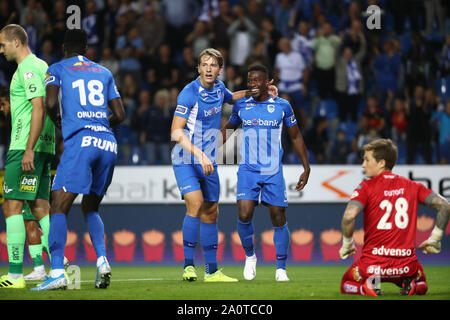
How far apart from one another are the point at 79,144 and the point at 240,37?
9.25m

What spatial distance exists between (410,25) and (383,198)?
1153 cm

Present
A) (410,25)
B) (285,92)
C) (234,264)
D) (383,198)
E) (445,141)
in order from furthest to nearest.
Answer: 1. (410,25)
2. (285,92)
3. (445,141)
4. (234,264)
5. (383,198)

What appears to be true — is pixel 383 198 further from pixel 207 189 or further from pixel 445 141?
pixel 445 141

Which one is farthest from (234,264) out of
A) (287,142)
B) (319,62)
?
(319,62)

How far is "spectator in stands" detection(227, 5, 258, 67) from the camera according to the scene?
1518 cm

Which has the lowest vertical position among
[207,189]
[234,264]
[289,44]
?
[234,264]

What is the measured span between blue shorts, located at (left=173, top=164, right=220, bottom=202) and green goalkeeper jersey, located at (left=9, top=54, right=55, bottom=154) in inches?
52.8

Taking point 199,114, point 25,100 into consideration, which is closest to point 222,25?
point 199,114

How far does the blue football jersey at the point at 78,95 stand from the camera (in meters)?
6.54

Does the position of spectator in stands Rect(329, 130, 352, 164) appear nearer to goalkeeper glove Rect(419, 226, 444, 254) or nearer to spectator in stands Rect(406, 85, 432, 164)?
spectator in stands Rect(406, 85, 432, 164)

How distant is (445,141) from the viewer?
13062 mm

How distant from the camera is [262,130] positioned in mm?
8234

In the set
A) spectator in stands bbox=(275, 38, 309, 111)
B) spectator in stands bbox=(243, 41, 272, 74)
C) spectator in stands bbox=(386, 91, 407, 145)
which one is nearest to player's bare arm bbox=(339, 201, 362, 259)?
spectator in stands bbox=(386, 91, 407, 145)

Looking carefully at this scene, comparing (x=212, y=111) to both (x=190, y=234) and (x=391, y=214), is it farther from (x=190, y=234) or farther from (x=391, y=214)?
(x=391, y=214)
